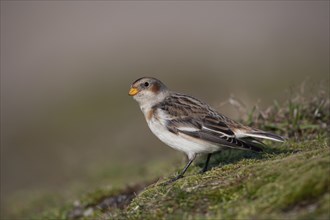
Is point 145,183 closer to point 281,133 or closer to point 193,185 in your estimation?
point 281,133

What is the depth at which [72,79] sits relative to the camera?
29.4 m

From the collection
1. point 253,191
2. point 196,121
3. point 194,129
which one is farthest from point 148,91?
point 253,191

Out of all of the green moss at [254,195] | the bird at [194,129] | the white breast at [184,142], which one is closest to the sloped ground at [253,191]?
the green moss at [254,195]

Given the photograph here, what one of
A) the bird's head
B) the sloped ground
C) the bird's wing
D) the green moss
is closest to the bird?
the bird's wing

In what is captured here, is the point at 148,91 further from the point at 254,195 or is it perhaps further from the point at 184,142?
the point at 254,195

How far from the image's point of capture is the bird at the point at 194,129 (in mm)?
8266

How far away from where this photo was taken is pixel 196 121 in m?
8.58

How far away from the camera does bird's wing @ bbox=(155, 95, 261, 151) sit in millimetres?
8219

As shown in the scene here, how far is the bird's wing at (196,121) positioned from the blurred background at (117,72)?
318 cm

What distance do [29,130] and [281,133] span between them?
587 inches

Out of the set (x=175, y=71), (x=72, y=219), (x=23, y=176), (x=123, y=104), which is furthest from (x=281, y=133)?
(x=175, y=71)

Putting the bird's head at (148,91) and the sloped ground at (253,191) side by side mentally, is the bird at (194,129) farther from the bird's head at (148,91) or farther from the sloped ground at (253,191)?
the sloped ground at (253,191)

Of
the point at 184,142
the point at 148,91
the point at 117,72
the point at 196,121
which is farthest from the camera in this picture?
the point at 117,72

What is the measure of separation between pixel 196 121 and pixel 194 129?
0.15 m
